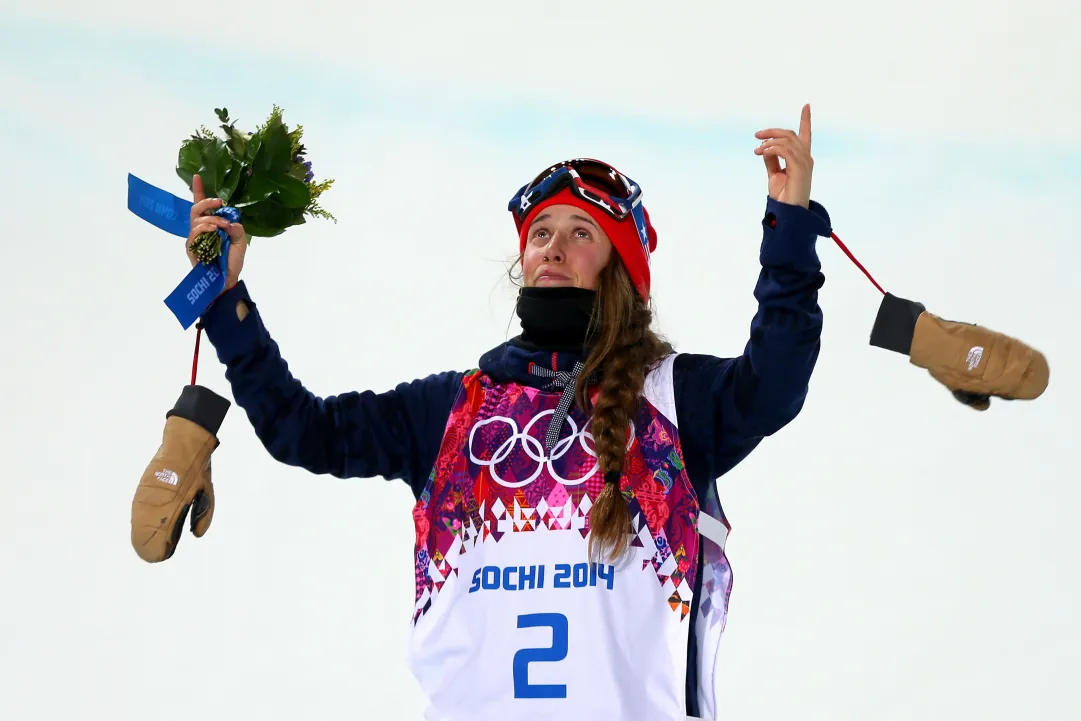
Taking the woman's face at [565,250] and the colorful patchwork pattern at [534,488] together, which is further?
the woman's face at [565,250]

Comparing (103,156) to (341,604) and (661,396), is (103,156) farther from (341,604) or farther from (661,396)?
(661,396)

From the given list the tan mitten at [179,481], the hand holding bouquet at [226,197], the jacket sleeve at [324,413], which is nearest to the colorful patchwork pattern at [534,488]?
the jacket sleeve at [324,413]

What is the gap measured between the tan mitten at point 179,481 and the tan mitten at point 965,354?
3.58 feet

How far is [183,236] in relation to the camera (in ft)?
7.41

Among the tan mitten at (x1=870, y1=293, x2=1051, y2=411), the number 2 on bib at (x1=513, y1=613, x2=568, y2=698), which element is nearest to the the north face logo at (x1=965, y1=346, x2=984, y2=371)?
the tan mitten at (x1=870, y1=293, x2=1051, y2=411)

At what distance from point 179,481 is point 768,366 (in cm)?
95

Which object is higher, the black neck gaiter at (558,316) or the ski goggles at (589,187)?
the ski goggles at (589,187)

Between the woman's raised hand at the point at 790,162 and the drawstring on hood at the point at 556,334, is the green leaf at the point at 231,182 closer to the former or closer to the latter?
the drawstring on hood at the point at 556,334

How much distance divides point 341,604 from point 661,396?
1.59m

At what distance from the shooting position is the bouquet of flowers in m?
2.29

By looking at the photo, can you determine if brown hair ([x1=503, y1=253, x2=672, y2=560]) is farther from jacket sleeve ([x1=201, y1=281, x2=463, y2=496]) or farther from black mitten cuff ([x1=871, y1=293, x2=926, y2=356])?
black mitten cuff ([x1=871, y1=293, x2=926, y2=356])

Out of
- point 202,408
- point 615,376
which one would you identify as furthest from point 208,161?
point 615,376

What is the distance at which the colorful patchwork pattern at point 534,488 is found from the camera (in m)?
2.12

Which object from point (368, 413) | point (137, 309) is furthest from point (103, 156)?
point (368, 413)
